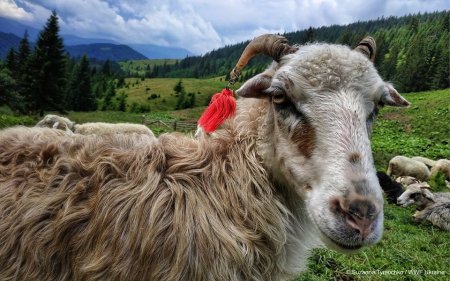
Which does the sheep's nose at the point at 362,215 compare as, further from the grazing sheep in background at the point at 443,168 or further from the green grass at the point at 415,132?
the green grass at the point at 415,132

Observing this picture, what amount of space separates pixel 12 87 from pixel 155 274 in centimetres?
5560

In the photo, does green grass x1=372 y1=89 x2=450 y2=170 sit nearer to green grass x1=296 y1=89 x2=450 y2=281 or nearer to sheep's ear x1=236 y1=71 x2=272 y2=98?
green grass x1=296 y1=89 x2=450 y2=281

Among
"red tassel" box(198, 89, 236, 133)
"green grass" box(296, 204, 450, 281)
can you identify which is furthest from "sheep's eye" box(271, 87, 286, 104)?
"green grass" box(296, 204, 450, 281)

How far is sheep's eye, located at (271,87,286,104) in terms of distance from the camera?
3.28 m

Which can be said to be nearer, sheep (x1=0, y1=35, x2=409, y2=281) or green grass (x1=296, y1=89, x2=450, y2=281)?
sheep (x1=0, y1=35, x2=409, y2=281)

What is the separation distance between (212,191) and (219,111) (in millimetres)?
1073

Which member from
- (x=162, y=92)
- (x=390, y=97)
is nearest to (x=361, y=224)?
(x=390, y=97)

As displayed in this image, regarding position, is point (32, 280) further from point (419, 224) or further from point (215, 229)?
point (419, 224)

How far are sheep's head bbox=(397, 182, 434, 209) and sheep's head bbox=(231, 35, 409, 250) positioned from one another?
1101cm

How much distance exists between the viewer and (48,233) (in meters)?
3.11

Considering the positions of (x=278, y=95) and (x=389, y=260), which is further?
(x=389, y=260)

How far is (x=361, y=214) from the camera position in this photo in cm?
254

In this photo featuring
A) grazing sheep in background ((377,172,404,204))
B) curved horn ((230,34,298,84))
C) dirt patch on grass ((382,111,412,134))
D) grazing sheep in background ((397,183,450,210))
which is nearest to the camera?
curved horn ((230,34,298,84))

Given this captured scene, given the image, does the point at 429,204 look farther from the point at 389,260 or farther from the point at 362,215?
the point at 362,215
